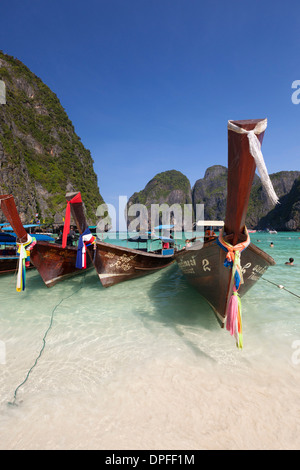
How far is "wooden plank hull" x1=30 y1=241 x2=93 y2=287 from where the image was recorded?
7809 millimetres

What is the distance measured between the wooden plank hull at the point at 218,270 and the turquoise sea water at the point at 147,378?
2.45 feet

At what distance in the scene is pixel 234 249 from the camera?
3832 mm

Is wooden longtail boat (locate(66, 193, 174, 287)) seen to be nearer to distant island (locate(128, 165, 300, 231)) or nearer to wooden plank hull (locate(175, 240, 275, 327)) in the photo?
wooden plank hull (locate(175, 240, 275, 327))

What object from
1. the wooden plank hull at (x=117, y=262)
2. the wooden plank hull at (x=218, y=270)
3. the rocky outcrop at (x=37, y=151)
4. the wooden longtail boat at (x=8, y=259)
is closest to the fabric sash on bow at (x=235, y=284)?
the wooden plank hull at (x=218, y=270)

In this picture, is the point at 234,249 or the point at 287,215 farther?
the point at 287,215

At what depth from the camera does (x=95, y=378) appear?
3.50 meters

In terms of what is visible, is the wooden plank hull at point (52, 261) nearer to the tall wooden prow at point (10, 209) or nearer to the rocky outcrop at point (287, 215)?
the tall wooden prow at point (10, 209)

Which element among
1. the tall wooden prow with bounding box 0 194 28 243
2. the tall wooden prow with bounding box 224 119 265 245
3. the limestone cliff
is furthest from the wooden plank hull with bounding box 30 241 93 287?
the limestone cliff

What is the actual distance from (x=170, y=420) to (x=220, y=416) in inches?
25.1

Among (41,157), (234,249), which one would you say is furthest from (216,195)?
(234,249)

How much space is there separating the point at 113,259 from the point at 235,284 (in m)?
4.91

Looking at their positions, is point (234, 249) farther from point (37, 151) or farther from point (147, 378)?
point (37, 151)

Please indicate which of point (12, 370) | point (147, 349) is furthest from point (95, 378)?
point (12, 370)
